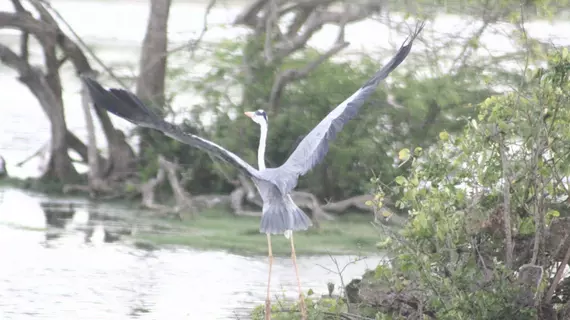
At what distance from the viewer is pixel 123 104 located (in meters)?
8.84

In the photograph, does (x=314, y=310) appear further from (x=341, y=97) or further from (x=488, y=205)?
(x=341, y=97)

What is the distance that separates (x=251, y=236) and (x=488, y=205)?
6.64 metres

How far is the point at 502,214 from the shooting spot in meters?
8.55

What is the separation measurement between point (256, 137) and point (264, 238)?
73.4 inches

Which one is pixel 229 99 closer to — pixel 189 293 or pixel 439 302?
pixel 189 293

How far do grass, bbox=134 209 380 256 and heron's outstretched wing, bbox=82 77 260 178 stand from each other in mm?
5637

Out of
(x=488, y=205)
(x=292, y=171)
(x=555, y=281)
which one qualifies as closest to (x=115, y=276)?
(x=292, y=171)

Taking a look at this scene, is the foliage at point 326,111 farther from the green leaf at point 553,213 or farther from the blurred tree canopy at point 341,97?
the green leaf at point 553,213

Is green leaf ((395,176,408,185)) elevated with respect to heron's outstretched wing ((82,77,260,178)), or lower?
lower

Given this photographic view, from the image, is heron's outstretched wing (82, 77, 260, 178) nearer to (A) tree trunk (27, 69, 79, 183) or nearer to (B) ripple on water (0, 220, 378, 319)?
(B) ripple on water (0, 220, 378, 319)

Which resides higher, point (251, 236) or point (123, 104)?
point (123, 104)

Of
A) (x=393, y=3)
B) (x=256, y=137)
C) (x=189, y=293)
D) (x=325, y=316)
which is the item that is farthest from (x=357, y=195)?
(x=325, y=316)

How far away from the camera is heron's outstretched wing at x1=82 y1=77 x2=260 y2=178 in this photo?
866cm

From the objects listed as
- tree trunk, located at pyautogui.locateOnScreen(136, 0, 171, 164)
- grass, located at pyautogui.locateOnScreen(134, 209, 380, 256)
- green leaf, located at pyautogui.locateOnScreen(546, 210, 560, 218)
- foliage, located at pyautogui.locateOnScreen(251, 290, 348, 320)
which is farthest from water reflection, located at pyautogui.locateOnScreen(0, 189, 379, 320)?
green leaf, located at pyautogui.locateOnScreen(546, 210, 560, 218)
